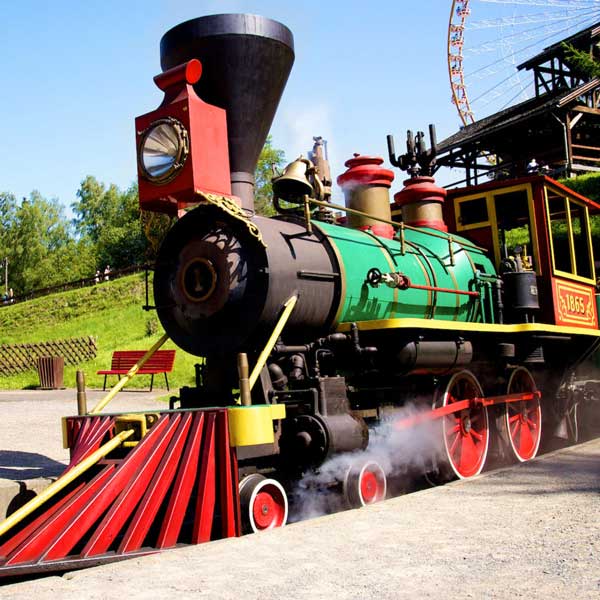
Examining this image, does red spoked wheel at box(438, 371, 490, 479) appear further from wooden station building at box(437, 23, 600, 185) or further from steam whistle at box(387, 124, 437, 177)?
wooden station building at box(437, 23, 600, 185)

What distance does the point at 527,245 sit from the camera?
9203 millimetres

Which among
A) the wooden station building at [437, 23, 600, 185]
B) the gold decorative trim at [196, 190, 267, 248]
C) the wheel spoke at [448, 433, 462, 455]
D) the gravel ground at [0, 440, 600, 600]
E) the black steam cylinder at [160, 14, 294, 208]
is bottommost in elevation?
the gravel ground at [0, 440, 600, 600]

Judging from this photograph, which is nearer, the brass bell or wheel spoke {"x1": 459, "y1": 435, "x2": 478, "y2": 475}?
the brass bell

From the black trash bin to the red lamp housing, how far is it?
14277 millimetres

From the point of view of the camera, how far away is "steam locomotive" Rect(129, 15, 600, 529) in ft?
17.3

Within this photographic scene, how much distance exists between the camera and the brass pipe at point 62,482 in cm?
416

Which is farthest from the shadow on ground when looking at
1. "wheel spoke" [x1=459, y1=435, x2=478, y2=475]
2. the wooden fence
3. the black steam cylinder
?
the wooden fence

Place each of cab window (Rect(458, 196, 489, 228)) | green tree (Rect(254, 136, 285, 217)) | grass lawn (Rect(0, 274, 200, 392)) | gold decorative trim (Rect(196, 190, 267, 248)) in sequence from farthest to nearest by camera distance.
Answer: green tree (Rect(254, 136, 285, 217)) < grass lawn (Rect(0, 274, 200, 392)) < cab window (Rect(458, 196, 489, 228)) < gold decorative trim (Rect(196, 190, 267, 248))

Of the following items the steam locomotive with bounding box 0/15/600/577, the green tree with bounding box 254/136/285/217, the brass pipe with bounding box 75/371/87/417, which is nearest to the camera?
the steam locomotive with bounding box 0/15/600/577

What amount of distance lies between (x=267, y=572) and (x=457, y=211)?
240 inches

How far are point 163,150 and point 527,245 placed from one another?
548 cm

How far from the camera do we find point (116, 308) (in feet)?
105

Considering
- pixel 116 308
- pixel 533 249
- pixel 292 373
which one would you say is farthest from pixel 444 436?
pixel 116 308

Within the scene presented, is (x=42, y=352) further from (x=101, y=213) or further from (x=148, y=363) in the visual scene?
(x=101, y=213)
